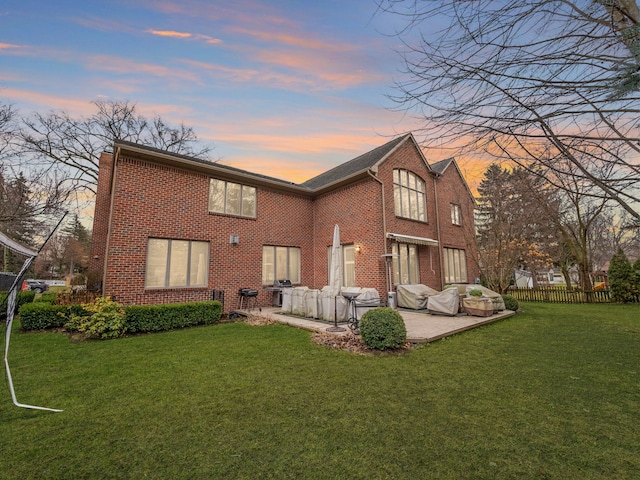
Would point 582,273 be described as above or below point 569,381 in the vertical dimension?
above

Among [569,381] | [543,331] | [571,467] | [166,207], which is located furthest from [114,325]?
[543,331]

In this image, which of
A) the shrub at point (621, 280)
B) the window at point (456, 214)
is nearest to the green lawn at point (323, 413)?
the window at point (456, 214)

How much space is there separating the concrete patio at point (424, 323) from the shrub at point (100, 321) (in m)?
4.00

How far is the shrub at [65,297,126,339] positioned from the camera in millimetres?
7000

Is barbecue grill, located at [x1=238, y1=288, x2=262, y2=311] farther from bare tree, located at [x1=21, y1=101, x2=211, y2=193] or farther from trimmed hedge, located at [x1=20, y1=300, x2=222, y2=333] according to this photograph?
bare tree, located at [x1=21, y1=101, x2=211, y2=193]

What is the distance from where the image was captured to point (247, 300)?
1116cm

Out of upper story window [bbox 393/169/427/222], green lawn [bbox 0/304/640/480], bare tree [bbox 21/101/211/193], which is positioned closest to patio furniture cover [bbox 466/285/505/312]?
green lawn [bbox 0/304/640/480]

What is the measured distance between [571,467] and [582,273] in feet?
60.9

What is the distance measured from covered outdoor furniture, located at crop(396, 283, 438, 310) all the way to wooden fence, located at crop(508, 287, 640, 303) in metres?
8.92

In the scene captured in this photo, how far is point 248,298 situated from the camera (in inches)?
438

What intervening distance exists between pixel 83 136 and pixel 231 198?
14.8 meters

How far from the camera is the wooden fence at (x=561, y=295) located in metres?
14.5

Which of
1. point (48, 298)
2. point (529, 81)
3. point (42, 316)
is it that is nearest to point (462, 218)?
point (529, 81)

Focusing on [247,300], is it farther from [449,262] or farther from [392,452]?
[449,262]
